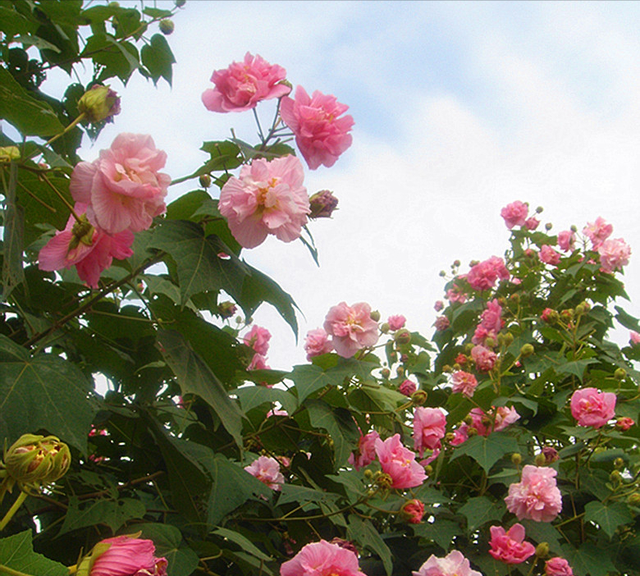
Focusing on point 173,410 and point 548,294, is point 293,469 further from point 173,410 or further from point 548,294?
point 548,294

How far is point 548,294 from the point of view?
3719mm

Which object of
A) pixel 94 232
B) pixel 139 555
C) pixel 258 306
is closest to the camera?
pixel 139 555

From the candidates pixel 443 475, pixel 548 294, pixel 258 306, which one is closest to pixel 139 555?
pixel 258 306

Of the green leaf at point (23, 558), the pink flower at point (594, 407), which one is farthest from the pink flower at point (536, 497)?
the green leaf at point (23, 558)

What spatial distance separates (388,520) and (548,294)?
1970mm

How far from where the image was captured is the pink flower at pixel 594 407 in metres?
2.20

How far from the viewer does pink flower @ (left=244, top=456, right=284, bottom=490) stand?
2061 millimetres

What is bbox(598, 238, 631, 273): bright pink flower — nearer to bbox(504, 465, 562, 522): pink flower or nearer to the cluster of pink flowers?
bbox(504, 465, 562, 522): pink flower

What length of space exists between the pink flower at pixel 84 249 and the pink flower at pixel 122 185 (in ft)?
0.29

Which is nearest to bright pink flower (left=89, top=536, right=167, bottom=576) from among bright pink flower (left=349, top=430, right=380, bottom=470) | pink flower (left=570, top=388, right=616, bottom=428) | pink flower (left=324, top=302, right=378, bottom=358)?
pink flower (left=324, top=302, right=378, bottom=358)

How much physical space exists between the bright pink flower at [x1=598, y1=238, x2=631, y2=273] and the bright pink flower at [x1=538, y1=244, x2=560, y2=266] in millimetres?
263

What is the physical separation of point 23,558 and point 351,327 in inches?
50.9

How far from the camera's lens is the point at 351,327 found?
1.92 meters

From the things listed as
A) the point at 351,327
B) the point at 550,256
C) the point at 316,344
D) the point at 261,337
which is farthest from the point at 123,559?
the point at 550,256
